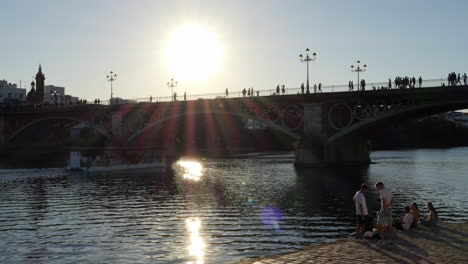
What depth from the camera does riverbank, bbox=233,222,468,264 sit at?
15125 millimetres

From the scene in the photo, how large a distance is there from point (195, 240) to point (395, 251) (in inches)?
375

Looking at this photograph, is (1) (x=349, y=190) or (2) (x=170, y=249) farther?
(1) (x=349, y=190)

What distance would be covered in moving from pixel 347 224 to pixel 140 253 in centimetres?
1181

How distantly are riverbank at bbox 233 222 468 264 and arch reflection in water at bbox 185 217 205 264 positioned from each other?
410 centimetres

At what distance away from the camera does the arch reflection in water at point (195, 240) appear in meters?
19.9

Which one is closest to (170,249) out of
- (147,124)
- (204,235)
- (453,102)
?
(204,235)

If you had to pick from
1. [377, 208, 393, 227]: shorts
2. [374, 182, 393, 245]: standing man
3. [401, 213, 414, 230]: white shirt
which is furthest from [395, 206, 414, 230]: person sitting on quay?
[377, 208, 393, 227]: shorts

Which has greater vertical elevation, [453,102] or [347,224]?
[453,102]

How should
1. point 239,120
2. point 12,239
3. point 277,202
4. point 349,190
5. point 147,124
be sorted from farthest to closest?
point 239,120 → point 147,124 → point 349,190 → point 277,202 → point 12,239

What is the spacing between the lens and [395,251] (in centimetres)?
1644

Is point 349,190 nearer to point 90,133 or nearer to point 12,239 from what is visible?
Result: point 12,239

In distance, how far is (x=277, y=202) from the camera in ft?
121

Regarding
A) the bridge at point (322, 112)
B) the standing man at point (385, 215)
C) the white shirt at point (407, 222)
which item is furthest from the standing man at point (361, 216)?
the bridge at point (322, 112)

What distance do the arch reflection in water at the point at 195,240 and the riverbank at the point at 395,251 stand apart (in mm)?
4098
